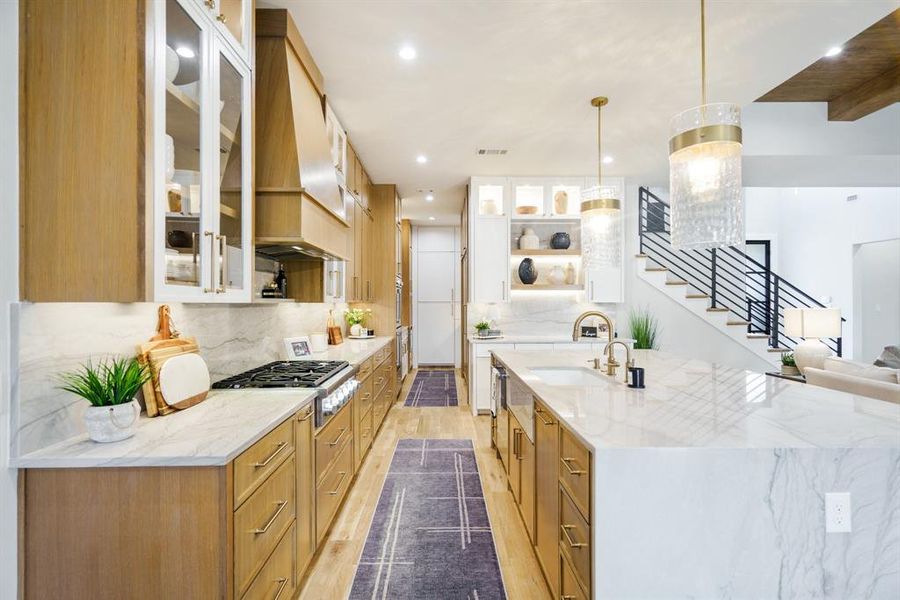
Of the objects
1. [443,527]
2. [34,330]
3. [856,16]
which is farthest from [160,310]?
[856,16]

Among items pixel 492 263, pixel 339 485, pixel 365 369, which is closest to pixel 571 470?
pixel 339 485

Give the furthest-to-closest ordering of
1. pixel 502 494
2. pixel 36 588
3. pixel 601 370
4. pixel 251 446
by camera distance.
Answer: pixel 502 494
pixel 601 370
pixel 251 446
pixel 36 588

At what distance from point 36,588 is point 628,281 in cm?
561

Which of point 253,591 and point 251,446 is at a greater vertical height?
point 251,446

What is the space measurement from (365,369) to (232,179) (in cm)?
192

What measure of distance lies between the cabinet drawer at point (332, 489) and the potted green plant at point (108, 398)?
40.8 inches

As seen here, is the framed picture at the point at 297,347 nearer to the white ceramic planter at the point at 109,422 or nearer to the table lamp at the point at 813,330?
the white ceramic planter at the point at 109,422

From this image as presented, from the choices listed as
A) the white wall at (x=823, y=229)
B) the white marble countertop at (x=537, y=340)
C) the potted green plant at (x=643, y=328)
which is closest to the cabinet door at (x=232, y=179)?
the white marble countertop at (x=537, y=340)

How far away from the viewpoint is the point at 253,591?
1394 millimetres

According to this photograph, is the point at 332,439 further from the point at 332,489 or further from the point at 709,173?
the point at 709,173

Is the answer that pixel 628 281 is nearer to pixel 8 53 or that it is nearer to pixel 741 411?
pixel 741 411

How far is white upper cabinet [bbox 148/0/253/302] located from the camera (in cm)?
133

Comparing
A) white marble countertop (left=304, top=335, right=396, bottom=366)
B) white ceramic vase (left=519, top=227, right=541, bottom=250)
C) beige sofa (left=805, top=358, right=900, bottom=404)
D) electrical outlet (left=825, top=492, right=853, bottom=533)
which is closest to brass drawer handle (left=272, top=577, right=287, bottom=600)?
white marble countertop (left=304, top=335, right=396, bottom=366)

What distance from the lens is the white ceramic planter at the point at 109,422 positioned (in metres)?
1.29
